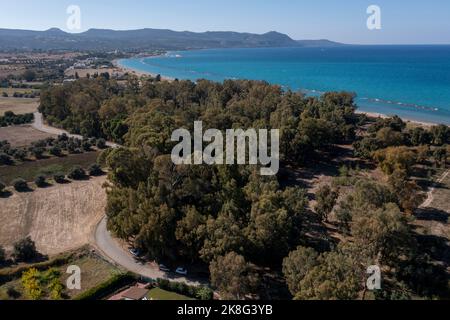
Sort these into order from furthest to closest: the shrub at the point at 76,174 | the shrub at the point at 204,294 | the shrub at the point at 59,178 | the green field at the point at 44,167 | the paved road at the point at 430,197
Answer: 1. the green field at the point at 44,167
2. the shrub at the point at 76,174
3. the shrub at the point at 59,178
4. the paved road at the point at 430,197
5. the shrub at the point at 204,294

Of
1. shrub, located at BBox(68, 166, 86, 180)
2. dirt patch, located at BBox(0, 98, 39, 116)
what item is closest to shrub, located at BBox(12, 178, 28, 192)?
shrub, located at BBox(68, 166, 86, 180)

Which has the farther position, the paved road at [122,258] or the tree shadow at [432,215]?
the tree shadow at [432,215]

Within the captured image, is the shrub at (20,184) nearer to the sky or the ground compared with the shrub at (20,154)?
nearer to the ground

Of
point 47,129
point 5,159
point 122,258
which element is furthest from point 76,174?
point 47,129

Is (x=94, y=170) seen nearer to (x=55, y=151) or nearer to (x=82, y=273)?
(x=55, y=151)

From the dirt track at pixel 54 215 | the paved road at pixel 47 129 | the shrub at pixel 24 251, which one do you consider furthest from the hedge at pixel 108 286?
the paved road at pixel 47 129

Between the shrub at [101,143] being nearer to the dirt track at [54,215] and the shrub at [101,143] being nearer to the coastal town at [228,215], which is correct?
the coastal town at [228,215]
